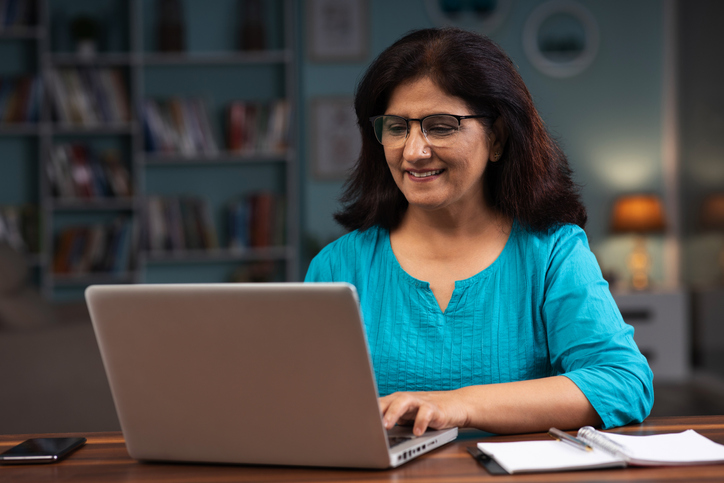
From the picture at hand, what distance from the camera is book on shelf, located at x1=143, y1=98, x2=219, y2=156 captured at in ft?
13.4

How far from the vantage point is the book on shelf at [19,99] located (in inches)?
159

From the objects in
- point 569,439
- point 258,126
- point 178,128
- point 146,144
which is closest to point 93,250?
point 146,144

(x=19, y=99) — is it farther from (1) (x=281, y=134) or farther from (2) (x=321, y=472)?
(2) (x=321, y=472)

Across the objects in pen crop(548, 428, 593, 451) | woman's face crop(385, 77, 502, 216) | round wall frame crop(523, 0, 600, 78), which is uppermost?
round wall frame crop(523, 0, 600, 78)

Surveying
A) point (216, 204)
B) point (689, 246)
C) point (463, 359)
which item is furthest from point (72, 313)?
point (689, 246)

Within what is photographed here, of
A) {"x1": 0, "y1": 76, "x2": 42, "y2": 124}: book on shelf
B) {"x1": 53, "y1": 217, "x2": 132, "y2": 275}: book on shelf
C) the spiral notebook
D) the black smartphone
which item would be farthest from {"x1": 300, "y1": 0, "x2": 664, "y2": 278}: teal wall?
the spiral notebook

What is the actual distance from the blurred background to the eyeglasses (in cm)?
290

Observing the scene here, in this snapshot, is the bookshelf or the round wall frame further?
the round wall frame

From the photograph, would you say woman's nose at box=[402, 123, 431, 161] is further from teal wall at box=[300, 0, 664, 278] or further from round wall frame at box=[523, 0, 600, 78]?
round wall frame at box=[523, 0, 600, 78]

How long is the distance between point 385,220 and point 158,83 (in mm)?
3216

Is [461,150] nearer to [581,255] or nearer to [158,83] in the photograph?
[581,255]

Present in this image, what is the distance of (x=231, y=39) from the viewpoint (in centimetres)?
430

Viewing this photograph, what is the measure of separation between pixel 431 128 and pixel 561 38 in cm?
346

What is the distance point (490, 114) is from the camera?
128 centimetres
